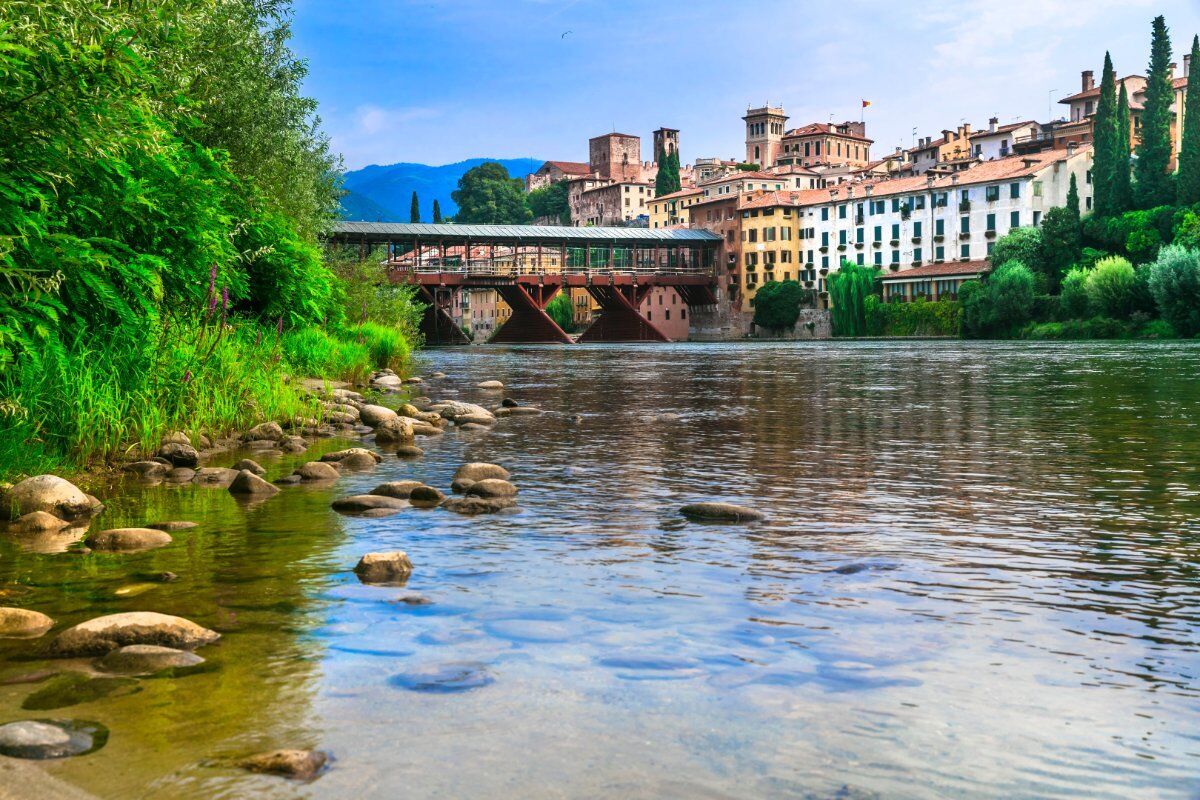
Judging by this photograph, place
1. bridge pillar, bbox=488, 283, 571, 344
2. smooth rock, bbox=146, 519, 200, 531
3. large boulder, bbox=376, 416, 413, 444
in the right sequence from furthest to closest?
bridge pillar, bbox=488, 283, 571, 344 → large boulder, bbox=376, 416, 413, 444 → smooth rock, bbox=146, 519, 200, 531

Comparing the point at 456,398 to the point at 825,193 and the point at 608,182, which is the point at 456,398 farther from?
the point at 608,182

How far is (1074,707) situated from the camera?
4.36 metres

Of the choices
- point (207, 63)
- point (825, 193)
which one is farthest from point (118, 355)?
point (825, 193)

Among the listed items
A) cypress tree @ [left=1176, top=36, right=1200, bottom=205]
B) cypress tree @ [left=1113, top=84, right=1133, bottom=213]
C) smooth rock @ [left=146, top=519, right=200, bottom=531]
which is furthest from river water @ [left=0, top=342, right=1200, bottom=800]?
cypress tree @ [left=1113, top=84, right=1133, bottom=213]

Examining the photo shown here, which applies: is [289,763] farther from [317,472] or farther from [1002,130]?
[1002,130]

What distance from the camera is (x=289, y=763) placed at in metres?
3.75

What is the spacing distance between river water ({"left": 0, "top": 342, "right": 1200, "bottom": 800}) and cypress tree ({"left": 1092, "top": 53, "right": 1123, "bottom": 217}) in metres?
72.6

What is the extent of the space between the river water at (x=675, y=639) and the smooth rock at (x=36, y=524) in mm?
486

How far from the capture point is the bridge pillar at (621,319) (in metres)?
94.0

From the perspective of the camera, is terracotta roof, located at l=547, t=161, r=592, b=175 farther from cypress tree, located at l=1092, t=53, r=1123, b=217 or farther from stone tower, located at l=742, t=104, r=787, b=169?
cypress tree, located at l=1092, t=53, r=1123, b=217

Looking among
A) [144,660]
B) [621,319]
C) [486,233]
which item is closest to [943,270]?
[621,319]

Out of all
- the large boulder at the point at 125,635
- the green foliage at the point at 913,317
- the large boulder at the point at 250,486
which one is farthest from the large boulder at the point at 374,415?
the green foliage at the point at 913,317

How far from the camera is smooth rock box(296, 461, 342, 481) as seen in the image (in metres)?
10.5

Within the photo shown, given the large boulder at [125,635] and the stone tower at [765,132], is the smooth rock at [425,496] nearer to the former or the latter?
the large boulder at [125,635]
